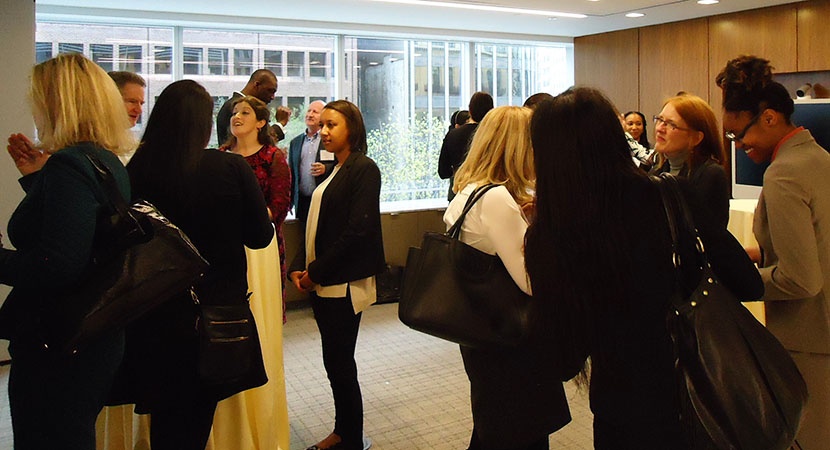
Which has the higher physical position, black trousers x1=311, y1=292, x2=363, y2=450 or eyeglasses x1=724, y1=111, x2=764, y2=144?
eyeglasses x1=724, y1=111, x2=764, y2=144

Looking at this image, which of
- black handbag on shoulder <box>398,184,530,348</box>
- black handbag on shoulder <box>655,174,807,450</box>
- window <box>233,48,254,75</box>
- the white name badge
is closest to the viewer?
black handbag on shoulder <box>655,174,807,450</box>

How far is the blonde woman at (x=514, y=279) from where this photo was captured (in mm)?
1871

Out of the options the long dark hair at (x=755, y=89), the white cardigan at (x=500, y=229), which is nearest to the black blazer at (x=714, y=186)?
the long dark hair at (x=755, y=89)

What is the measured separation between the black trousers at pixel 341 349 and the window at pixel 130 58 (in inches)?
162

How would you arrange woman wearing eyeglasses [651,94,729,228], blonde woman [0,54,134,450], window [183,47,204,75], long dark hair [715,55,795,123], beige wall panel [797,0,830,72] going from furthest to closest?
1. window [183,47,204,75]
2. beige wall panel [797,0,830,72]
3. woman wearing eyeglasses [651,94,729,228]
4. long dark hair [715,55,795,123]
5. blonde woman [0,54,134,450]

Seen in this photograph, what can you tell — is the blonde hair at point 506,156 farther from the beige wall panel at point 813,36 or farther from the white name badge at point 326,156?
the beige wall panel at point 813,36

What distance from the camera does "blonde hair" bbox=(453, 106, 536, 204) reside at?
80.0 inches

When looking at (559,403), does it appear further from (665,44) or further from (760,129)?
(665,44)

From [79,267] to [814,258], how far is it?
184 cm

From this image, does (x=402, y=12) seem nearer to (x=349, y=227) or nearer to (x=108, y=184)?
(x=349, y=227)

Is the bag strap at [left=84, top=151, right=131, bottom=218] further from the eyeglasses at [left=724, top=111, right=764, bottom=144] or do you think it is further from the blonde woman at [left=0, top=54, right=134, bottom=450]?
the eyeglasses at [left=724, top=111, right=764, bottom=144]

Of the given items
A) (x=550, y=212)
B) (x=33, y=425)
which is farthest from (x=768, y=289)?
(x=33, y=425)

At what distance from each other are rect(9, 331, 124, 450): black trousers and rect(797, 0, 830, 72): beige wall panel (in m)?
5.97

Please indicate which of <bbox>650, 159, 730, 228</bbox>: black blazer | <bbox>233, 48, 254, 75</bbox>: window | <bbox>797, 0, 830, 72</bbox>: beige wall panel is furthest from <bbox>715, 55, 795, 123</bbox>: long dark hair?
<bbox>233, 48, 254, 75</bbox>: window
